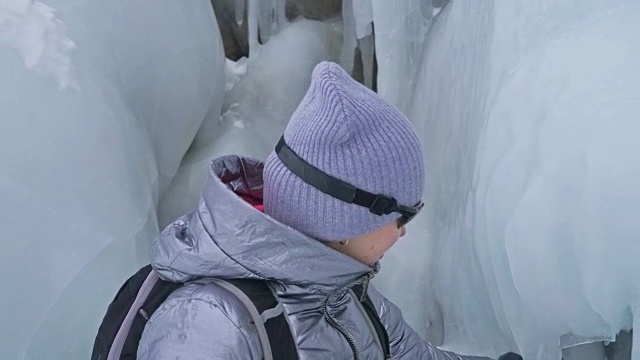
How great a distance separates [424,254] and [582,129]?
725 millimetres

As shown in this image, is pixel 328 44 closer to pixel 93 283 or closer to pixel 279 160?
pixel 93 283

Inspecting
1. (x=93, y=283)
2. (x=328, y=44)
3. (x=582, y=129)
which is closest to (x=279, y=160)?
(x=582, y=129)

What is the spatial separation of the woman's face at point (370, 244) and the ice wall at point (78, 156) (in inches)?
26.7

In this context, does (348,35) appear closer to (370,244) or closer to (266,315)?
(370,244)

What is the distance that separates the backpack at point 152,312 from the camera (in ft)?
2.53

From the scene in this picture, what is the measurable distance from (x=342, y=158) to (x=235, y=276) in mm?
163

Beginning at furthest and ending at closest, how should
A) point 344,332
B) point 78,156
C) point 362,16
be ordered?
point 362,16, point 78,156, point 344,332

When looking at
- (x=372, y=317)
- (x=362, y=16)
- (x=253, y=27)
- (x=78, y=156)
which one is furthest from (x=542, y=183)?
(x=253, y=27)

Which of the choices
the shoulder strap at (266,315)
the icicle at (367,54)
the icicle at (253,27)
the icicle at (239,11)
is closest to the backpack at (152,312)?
the shoulder strap at (266,315)

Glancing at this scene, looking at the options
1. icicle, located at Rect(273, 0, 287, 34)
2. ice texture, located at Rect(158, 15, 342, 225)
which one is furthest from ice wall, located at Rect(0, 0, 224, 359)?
icicle, located at Rect(273, 0, 287, 34)

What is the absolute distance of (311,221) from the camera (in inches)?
32.6

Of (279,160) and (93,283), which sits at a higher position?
(279,160)

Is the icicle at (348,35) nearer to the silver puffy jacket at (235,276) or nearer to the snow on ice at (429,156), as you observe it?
the snow on ice at (429,156)

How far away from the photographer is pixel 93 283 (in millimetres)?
1396
